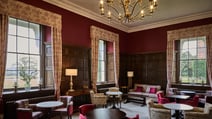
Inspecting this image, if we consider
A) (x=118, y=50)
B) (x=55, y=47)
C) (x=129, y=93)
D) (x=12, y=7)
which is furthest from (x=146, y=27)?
(x=12, y=7)

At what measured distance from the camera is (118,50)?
8.81 m

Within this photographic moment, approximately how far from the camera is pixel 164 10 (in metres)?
6.82

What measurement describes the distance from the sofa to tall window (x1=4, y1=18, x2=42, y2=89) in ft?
14.4

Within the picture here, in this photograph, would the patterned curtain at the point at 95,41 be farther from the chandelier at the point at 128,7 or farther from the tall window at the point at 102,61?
the chandelier at the point at 128,7

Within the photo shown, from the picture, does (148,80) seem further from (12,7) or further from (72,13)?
(12,7)

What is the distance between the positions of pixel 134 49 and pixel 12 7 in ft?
21.6

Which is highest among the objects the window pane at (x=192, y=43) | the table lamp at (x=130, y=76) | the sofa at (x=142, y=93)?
the window pane at (x=192, y=43)

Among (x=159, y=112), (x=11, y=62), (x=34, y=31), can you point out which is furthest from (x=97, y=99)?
(x=34, y=31)

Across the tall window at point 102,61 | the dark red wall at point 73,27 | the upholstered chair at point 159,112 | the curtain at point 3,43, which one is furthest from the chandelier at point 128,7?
the curtain at point 3,43

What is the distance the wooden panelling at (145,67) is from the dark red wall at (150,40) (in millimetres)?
309

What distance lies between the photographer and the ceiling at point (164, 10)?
237 inches

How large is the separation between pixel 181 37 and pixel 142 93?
3.14m

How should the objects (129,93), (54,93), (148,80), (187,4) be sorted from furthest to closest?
(148,80), (129,93), (187,4), (54,93)

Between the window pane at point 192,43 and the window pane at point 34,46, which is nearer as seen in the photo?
the window pane at point 34,46
